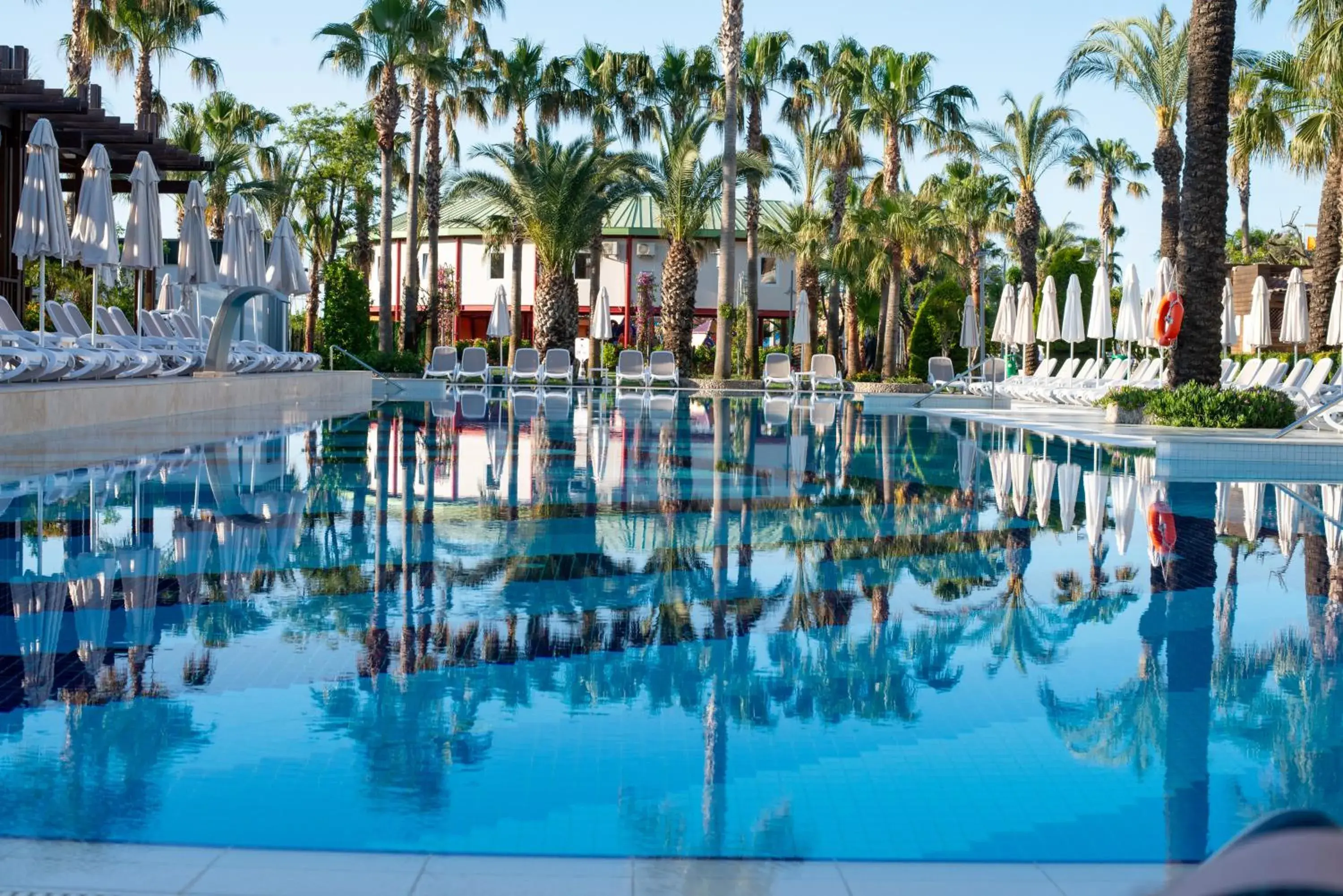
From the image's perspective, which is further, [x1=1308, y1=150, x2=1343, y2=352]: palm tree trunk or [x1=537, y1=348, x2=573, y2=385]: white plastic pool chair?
[x1=537, y1=348, x2=573, y2=385]: white plastic pool chair

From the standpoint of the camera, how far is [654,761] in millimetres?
3965

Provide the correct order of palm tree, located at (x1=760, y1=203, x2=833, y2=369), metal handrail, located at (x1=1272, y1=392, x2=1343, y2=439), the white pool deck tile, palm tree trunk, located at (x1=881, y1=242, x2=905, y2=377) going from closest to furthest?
the white pool deck tile < metal handrail, located at (x1=1272, y1=392, x2=1343, y2=439) < palm tree trunk, located at (x1=881, y1=242, x2=905, y2=377) < palm tree, located at (x1=760, y1=203, x2=833, y2=369)

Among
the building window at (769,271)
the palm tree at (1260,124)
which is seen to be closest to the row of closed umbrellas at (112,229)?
the palm tree at (1260,124)

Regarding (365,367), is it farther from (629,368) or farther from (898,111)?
(898,111)

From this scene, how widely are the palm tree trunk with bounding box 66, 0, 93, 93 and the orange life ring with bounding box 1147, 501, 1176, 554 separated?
2403 centimetres

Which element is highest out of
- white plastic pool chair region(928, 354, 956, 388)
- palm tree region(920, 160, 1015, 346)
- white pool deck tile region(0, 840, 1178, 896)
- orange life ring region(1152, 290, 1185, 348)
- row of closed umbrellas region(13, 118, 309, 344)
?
palm tree region(920, 160, 1015, 346)

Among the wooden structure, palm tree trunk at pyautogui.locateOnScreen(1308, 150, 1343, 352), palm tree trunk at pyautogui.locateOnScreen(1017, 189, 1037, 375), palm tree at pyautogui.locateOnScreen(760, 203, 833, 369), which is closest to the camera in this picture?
palm tree trunk at pyautogui.locateOnScreen(1308, 150, 1343, 352)

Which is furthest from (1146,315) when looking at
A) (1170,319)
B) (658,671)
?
(658,671)

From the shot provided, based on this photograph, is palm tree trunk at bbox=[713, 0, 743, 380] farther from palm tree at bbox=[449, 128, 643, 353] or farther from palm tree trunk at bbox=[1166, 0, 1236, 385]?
palm tree trunk at bbox=[1166, 0, 1236, 385]

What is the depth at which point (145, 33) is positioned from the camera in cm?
3130

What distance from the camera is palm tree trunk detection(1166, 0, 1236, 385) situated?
15.7 meters

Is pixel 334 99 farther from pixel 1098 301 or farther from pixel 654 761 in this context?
pixel 654 761

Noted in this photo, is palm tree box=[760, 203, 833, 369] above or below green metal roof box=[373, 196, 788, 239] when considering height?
below

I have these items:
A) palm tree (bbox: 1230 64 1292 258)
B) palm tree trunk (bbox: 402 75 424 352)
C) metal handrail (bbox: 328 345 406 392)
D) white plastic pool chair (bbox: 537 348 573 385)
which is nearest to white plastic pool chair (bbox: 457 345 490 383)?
white plastic pool chair (bbox: 537 348 573 385)
